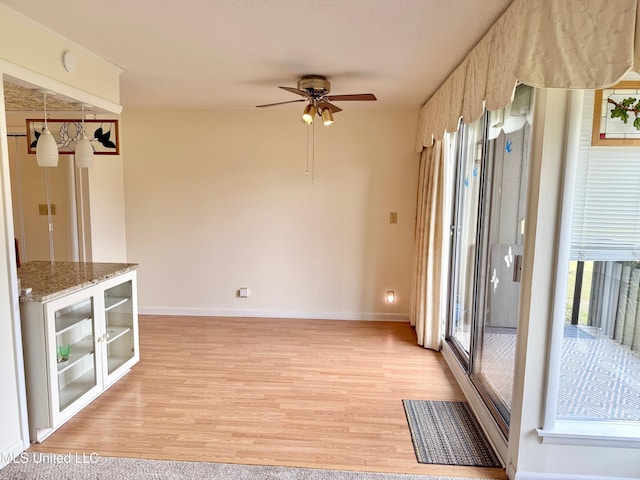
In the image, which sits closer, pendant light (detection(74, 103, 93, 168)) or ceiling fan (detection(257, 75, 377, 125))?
pendant light (detection(74, 103, 93, 168))

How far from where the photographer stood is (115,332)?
3.02 m

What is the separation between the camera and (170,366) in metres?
3.24

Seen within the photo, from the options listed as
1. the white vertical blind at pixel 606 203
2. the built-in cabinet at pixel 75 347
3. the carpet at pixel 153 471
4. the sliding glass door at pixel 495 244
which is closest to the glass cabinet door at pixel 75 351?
the built-in cabinet at pixel 75 347

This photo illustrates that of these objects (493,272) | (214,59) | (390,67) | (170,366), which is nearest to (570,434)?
(493,272)

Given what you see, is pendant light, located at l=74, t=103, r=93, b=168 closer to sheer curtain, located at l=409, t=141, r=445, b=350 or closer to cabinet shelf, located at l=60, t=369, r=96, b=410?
cabinet shelf, located at l=60, t=369, r=96, b=410

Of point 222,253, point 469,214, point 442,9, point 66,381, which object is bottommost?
point 66,381

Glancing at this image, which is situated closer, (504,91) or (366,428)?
(504,91)

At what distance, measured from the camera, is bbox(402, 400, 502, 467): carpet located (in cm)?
214

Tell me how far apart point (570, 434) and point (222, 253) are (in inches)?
146

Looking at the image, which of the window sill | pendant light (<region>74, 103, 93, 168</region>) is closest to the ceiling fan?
pendant light (<region>74, 103, 93, 168</region>)

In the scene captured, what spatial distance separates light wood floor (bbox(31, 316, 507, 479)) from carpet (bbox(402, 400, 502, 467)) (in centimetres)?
6

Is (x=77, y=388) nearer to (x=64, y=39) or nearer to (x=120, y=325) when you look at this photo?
(x=120, y=325)

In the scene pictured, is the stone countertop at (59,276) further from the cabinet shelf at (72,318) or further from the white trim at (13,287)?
the cabinet shelf at (72,318)

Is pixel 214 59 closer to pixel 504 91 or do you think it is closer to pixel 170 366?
pixel 504 91
